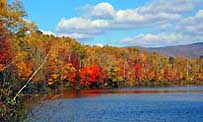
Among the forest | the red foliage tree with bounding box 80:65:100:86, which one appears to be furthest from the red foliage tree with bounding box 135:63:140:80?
the red foliage tree with bounding box 80:65:100:86

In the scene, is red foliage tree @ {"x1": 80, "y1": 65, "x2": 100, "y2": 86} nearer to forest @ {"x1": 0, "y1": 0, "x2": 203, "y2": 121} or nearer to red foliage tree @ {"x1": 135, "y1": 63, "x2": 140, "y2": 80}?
forest @ {"x1": 0, "y1": 0, "x2": 203, "y2": 121}

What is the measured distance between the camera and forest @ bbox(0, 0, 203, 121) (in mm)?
28125

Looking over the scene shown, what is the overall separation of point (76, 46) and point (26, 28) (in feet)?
215

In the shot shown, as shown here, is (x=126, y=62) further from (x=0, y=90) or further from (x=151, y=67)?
(x=0, y=90)

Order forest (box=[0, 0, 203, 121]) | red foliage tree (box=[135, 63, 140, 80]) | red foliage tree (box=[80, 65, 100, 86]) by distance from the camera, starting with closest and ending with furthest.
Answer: forest (box=[0, 0, 203, 121]) < red foliage tree (box=[80, 65, 100, 86]) < red foliage tree (box=[135, 63, 140, 80])

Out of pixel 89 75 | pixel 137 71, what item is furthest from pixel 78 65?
pixel 137 71

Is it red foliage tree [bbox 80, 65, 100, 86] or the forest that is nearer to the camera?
the forest

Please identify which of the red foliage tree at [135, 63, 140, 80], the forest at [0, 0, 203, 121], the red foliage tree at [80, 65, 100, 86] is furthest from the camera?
the red foliage tree at [135, 63, 140, 80]

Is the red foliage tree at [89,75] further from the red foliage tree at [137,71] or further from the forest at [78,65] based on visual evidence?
the red foliage tree at [137,71]

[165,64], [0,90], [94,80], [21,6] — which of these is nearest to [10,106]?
[0,90]

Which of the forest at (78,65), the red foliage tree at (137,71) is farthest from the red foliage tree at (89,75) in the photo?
the red foliage tree at (137,71)

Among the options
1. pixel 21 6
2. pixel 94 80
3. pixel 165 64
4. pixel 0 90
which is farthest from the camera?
pixel 165 64

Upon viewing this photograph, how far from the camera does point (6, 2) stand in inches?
1561

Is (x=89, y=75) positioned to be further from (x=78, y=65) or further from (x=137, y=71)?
(x=137, y=71)
